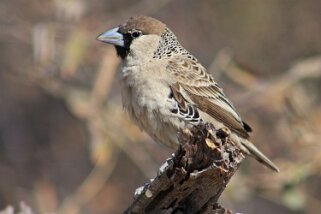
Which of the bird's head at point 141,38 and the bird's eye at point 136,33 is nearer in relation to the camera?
the bird's head at point 141,38

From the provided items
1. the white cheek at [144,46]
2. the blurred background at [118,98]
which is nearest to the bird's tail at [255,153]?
the white cheek at [144,46]

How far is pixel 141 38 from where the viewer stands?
7.67 metres

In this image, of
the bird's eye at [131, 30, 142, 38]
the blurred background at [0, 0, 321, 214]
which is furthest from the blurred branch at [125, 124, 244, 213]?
the blurred background at [0, 0, 321, 214]

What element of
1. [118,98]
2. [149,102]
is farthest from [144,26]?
[118,98]

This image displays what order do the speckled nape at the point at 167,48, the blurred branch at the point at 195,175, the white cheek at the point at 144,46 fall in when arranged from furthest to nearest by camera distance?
the speckled nape at the point at 167,48 < the white cheek at the point at 144,46 < the blurred branch at the point at 195,175

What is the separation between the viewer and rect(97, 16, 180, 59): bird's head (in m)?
7.56

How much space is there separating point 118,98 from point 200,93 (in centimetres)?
296

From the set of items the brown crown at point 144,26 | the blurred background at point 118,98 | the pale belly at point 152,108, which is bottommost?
the pale belly at point 152,108

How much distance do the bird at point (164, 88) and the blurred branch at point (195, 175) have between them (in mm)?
1398

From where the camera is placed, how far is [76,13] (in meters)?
9.36

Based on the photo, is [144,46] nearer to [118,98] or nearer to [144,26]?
[144,26]

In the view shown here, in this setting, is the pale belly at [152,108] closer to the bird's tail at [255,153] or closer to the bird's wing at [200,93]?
the bird's wing at [200,93]

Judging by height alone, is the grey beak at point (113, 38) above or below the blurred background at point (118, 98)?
below

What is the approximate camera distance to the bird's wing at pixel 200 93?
7.42 meters
